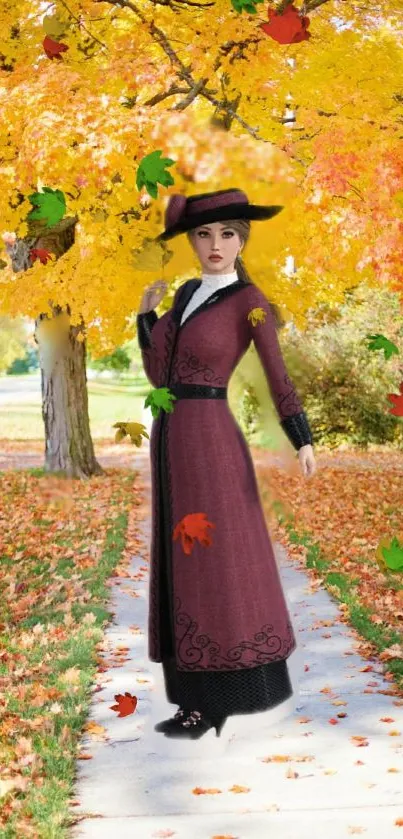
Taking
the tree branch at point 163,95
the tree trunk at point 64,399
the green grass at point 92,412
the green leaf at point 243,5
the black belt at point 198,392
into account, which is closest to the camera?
the black belt at point 198,392

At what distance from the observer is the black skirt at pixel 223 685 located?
160 inches

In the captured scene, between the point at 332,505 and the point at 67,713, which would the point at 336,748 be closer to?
the point at 67,713

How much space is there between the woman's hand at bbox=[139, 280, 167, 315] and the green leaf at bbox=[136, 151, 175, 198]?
18.1 inches

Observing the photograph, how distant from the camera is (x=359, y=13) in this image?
39.8ft

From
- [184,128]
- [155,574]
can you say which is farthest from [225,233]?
[184,128]

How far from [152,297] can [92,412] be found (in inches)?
1136

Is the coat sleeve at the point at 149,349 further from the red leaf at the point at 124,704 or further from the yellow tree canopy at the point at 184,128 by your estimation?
the yellow tree canopy at the point at 184,128

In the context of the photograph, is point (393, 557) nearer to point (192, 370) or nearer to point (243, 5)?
point (192, 370)

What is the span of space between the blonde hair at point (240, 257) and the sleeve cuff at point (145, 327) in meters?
0.34

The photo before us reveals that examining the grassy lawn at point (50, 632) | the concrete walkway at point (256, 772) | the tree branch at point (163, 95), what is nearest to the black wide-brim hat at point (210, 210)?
the concrete walkway at point (256, 772)

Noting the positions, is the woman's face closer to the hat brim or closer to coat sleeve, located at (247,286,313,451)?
the hat brim

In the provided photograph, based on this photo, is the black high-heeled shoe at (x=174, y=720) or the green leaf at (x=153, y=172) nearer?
the green leaf at (x=153, y=172)

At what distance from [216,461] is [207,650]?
0.69 metres

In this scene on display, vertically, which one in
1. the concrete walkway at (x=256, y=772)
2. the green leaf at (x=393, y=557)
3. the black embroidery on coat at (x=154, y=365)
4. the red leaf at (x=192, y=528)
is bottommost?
the concrete walkway at (x=256, y=772)
